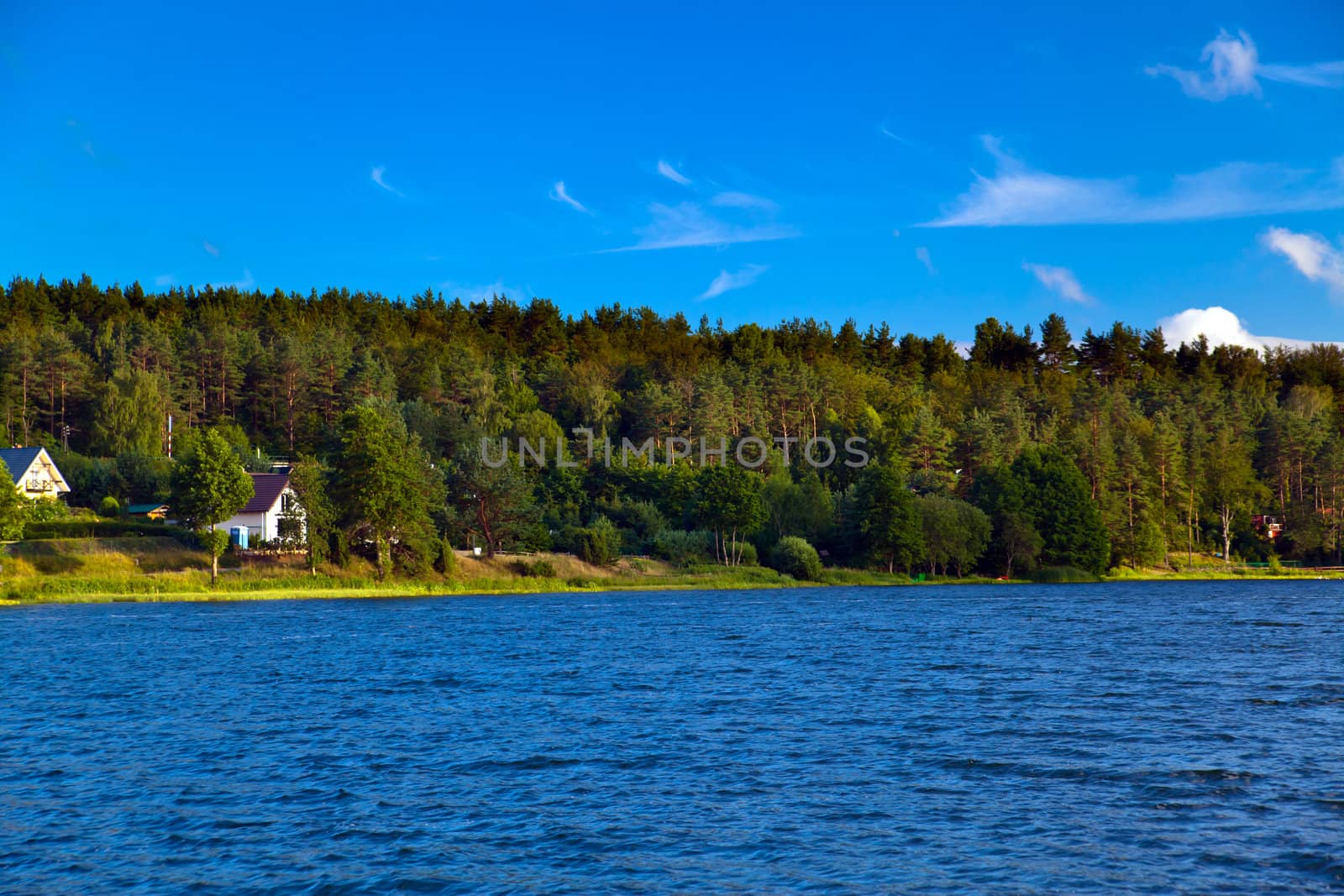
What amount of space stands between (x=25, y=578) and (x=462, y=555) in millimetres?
35809

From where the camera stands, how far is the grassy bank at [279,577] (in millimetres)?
80750

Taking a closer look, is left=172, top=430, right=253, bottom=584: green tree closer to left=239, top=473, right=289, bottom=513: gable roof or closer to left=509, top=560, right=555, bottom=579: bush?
left=239, top=473, right=289, bottom=513: gable roof

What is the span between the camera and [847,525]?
12131cm

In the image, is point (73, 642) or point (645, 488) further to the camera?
point (645, 488)

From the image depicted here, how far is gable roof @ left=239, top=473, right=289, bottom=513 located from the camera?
98.9 m

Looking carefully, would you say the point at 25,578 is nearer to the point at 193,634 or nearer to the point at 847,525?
the point at 193,634

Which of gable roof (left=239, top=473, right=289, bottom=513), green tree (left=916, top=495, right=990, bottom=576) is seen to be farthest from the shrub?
green tree (left=916, top=495, right=990, bottom=576)

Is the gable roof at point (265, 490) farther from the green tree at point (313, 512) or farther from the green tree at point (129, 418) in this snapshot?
the green tree at point (129, 418)

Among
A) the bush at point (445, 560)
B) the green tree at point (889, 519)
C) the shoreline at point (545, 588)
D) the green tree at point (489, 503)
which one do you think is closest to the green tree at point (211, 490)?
the shoreline at point (545, 588)

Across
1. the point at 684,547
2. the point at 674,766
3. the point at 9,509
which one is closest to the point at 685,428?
the point at 684,547

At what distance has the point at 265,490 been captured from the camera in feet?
333

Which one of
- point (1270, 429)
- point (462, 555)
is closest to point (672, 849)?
point (462, 555)

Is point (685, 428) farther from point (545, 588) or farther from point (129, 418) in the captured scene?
point (129, 418)

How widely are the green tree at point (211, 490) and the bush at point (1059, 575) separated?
8087 centimetres
